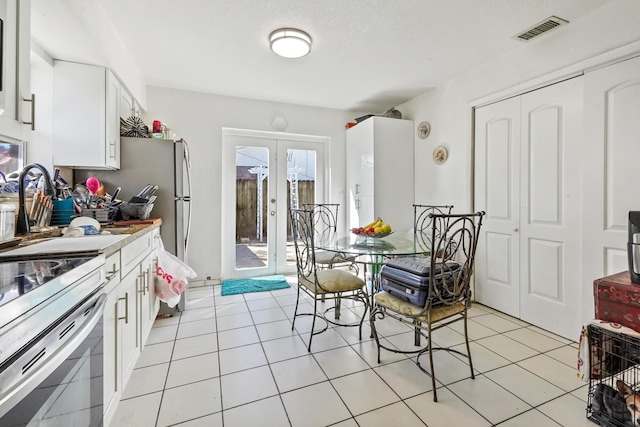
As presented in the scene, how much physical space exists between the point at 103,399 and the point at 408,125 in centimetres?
385

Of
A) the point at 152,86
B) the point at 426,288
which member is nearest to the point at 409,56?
the point at 426,288

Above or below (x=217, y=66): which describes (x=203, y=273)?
below

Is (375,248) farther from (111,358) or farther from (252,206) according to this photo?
(252,206)

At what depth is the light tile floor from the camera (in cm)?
147

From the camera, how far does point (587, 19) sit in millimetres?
2094

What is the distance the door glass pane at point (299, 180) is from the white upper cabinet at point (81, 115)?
7.33ft

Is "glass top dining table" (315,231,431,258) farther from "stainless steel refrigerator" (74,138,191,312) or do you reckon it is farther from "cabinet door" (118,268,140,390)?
"stainless steel refrigerator" (74,138,191,312)

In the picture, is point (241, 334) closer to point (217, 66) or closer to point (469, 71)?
point (217, 66)

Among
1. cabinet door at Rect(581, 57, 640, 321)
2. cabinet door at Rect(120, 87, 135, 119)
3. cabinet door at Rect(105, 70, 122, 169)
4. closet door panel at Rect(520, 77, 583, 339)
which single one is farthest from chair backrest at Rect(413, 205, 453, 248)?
cabinet door at Rect(120, 87, 135, 119)

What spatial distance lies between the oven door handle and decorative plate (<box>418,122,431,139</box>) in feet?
11.7

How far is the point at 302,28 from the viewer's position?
2307 mm

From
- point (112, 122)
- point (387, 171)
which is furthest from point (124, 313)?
point (387, 171)

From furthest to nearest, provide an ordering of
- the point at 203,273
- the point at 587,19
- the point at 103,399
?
the point at 203,273, the point at 587,19, the point at 103,399

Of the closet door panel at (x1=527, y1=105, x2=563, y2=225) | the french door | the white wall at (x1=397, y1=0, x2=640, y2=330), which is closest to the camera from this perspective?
the white wall at (x1=397, y1=0, x2=640, y2=330)
